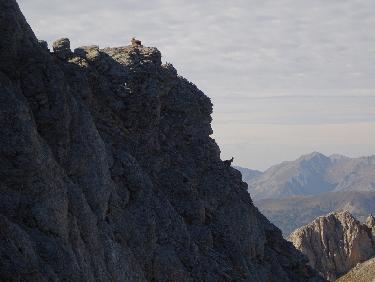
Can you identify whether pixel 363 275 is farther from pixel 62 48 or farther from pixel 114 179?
pixel 62 48

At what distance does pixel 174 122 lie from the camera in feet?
170

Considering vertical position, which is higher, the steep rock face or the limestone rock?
the limestone rock

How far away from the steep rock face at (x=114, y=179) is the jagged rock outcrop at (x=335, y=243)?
81490mm

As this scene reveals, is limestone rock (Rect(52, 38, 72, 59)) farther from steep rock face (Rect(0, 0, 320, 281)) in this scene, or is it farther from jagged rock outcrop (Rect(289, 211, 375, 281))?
jagged rock outcrop (Rect(289, 211, 375, 281))

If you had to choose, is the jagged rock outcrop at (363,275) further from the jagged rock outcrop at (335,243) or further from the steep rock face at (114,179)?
the steep rock face at (114,179)

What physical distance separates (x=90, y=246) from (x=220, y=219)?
21205 mm

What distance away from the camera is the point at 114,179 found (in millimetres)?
37750

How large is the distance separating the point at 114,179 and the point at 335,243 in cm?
11224

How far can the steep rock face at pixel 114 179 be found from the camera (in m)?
26.4

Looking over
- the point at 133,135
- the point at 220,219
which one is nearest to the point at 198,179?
the point at 220,219

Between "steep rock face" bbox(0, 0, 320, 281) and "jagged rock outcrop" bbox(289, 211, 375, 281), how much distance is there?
8149cm

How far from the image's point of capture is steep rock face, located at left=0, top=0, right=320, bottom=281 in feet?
86.5

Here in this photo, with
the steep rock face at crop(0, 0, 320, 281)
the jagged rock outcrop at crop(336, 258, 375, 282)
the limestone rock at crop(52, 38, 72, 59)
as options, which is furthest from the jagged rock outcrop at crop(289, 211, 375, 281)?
the limestone rock at crop(52, 38, 72, 59)

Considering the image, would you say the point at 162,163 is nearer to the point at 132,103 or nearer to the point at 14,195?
the point at 132,103
